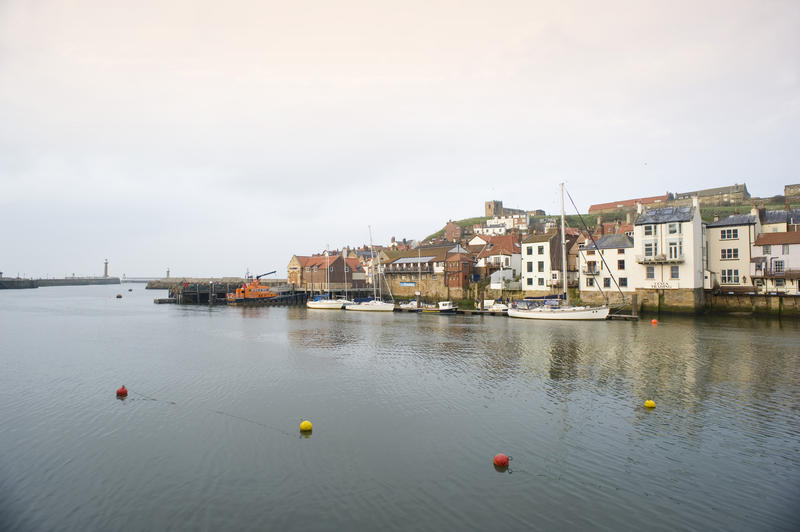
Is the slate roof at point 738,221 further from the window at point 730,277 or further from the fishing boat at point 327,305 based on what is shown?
the fishing boat at point 327,305

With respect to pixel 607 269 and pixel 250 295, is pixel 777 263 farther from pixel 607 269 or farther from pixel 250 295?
pixel 250 295

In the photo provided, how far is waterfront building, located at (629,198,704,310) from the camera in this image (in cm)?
5322

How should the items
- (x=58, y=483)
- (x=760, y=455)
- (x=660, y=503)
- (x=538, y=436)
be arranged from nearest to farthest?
1. (x=660, y=503)
2. (x=58, y=483)
3. (x=760, y=455)
4. (x=538, y=436)

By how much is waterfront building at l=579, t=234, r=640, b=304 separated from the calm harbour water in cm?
2503

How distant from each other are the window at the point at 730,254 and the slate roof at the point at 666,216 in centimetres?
771

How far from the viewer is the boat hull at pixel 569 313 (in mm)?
51438

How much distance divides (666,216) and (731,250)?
9175 millimetres

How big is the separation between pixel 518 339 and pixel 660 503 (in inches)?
1098

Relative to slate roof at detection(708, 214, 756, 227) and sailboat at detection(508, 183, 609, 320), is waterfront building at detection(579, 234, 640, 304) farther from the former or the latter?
slate roof at detection(708, 214, 756, 227)

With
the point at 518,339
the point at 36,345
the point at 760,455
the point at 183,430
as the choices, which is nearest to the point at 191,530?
the point at 183,430

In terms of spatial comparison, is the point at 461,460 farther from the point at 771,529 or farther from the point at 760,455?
the point at 760,455

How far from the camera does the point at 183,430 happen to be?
17.5 m

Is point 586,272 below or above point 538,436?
above

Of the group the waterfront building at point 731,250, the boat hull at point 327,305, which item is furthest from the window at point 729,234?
the boat hull at point 327,305
